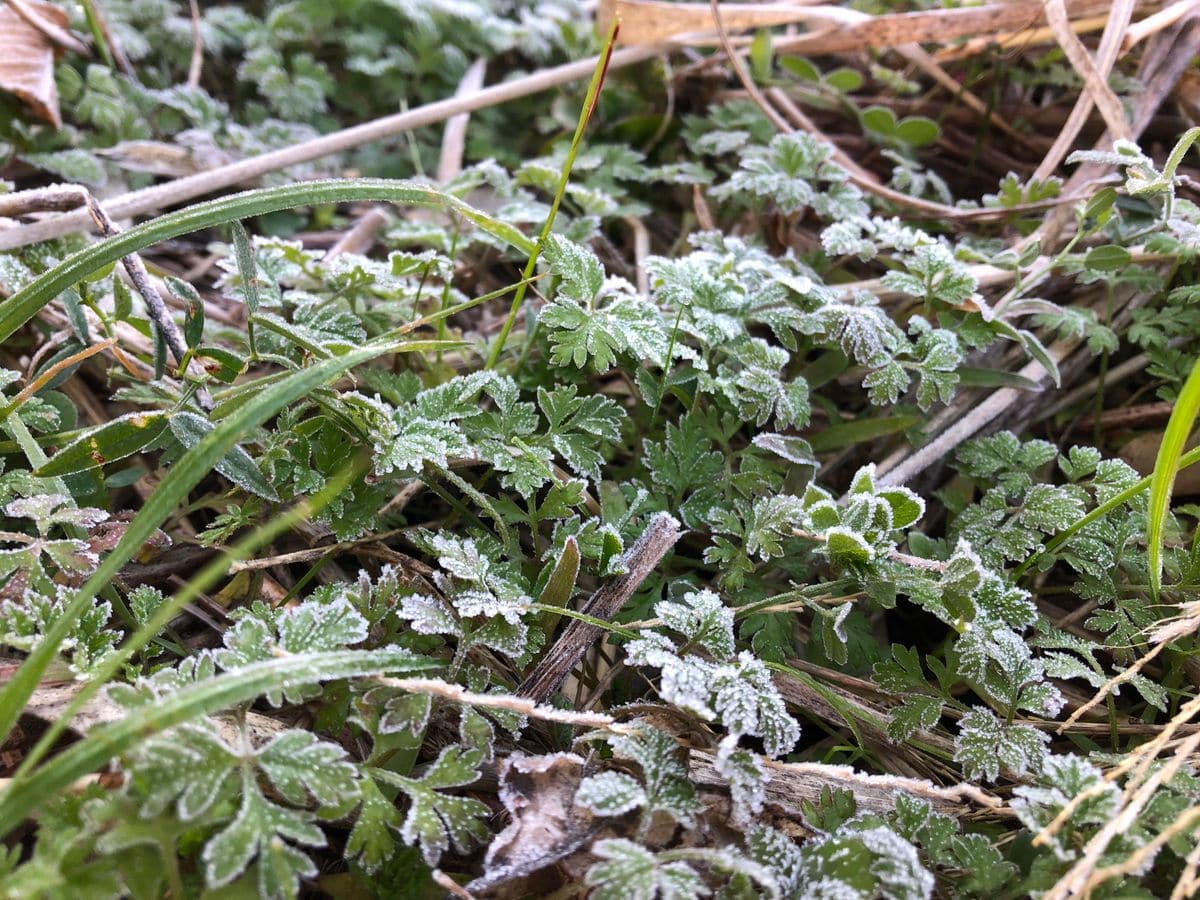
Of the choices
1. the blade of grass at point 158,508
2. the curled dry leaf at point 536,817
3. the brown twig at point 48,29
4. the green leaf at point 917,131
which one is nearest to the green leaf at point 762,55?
the green leaf at point 917,131

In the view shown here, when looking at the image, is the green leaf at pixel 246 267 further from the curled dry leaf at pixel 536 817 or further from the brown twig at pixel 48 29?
the brown twig at pixel 48 29

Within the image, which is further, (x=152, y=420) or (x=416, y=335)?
(x=416, y=335)

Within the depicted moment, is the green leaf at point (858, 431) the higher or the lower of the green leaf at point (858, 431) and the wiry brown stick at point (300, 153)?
the lower

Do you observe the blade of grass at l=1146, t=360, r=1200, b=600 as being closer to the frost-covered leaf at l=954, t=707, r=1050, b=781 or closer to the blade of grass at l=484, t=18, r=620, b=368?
the frost-covered leaf at l=954, t=707, r=1050, b=781


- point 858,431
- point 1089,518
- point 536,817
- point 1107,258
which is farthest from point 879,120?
point 536,817

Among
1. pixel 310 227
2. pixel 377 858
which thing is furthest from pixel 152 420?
pixel 310 227

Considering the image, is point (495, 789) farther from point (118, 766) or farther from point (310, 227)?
point (310, 227)

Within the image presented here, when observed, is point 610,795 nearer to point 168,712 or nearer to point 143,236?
point 168,712
